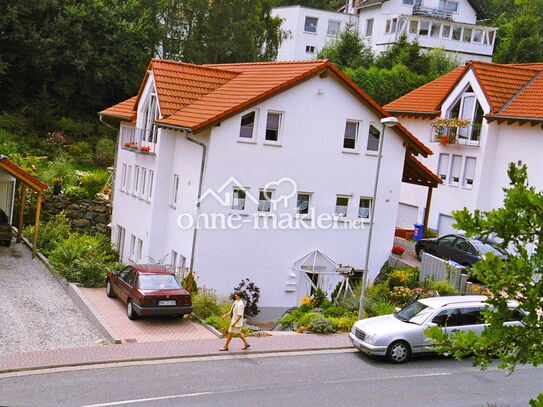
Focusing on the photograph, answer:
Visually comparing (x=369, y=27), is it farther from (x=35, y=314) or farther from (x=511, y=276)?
(x=511, y=276)

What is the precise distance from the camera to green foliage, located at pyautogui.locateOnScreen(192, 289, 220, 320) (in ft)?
68.4

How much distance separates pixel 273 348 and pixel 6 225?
1434 cm

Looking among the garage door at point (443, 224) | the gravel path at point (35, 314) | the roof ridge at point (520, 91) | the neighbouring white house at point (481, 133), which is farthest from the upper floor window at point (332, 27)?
the gravel path at point (35, 314)

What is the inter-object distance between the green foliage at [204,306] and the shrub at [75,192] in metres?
13.7

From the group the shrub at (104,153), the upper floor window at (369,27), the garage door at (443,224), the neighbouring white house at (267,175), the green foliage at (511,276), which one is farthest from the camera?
the upper floor window at (369,27)

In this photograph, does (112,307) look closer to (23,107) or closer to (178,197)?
(178,197)

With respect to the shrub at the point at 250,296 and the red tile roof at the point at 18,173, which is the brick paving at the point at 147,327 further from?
the red tile roof at the point at 18,173

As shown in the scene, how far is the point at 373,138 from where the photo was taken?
2575 cm

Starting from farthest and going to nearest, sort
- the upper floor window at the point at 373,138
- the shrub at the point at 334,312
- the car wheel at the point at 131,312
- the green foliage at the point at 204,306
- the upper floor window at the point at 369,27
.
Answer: the upper floor window at the point at 369,27
the upper floor window at the point at 373,138
the shrub at the point at 334,312
the green foliage at the point at 204,306
the car wheel at the point at 131,312

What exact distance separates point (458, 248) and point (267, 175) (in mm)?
7686

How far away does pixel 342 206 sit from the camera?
25.8m

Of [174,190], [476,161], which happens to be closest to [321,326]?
[174,190]

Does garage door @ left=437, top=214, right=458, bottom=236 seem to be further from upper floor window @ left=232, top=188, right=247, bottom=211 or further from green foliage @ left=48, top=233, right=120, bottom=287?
green foliage @ left=48, top=233, right=120, bottom=287

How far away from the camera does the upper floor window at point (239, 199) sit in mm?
24125
